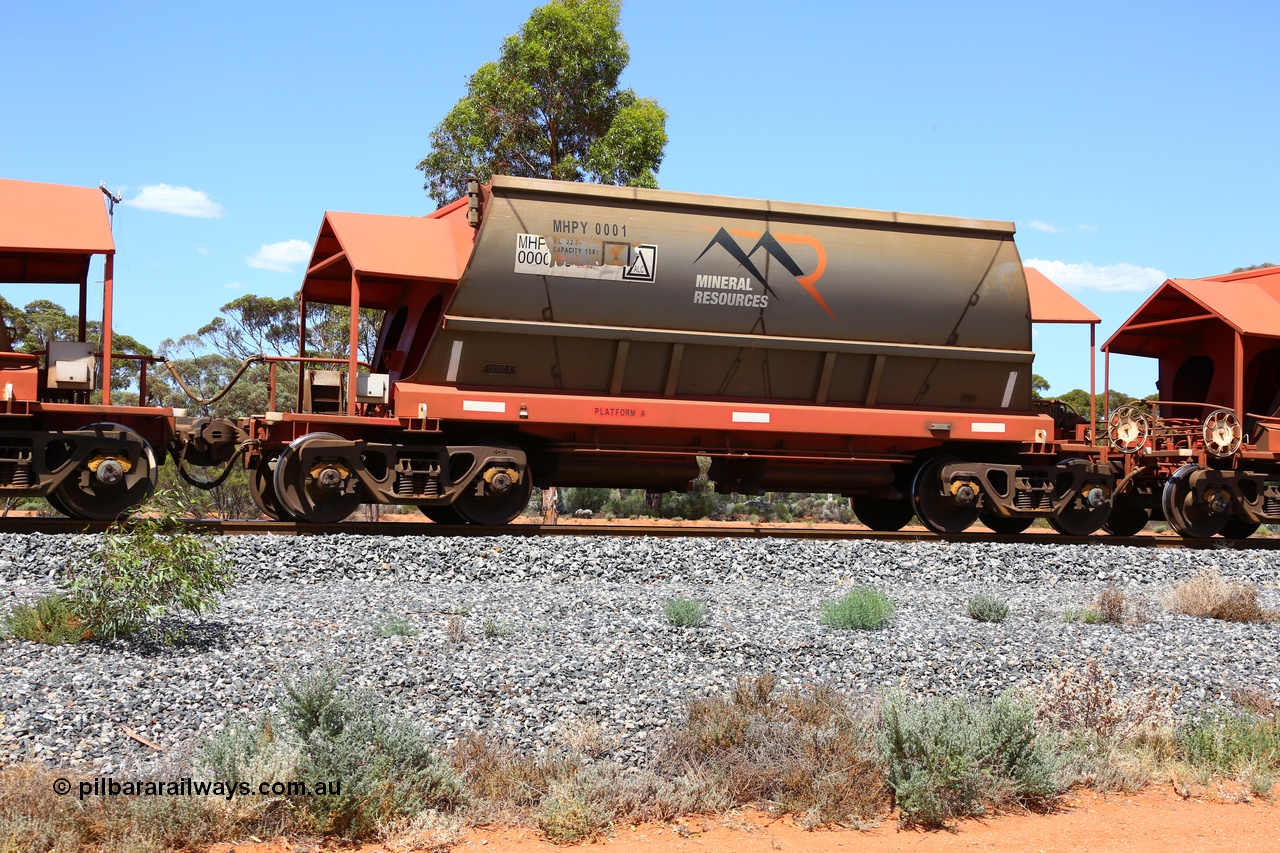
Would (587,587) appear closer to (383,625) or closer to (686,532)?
(383,625)

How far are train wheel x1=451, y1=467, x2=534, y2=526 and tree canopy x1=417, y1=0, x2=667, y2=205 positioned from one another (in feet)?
48.0

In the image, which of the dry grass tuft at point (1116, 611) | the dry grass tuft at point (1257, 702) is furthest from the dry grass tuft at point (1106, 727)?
the dry grass tuft at point (1116, 611)

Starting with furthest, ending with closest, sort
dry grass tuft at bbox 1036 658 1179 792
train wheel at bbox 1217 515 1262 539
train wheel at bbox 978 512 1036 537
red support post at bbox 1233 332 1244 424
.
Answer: train wheel at bbox 1217 515 1262 539, red support post at bbox 1233 332 1244 424, train wheel at bbox 978 512 1036 537, dry grass tuft at bbox 1036 658 1179 792

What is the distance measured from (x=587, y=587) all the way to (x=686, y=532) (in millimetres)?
3707

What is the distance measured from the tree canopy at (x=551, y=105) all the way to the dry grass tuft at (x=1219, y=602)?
18.0 m

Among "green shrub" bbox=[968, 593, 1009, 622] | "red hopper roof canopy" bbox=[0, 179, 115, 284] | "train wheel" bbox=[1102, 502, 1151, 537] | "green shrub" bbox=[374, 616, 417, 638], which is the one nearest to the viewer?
"green shrub" bbox=[374, 616, 417, 638]

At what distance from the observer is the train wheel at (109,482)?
11.0 metres

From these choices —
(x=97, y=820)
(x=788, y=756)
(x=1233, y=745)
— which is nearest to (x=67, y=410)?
(x=97, y=820)

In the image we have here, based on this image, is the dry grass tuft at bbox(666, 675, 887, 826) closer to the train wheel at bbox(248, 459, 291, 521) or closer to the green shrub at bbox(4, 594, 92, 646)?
the green shrub at bbox(4, 594, 92, 646)

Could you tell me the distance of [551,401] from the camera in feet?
41.9

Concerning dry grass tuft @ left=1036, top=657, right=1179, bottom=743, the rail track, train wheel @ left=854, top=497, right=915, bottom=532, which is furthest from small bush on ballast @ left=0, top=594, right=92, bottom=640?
train wheel @ left=854, top=497, right=915, bottom=532

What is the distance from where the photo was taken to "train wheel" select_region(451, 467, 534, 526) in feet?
41.5

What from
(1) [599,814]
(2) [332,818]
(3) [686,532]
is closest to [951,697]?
(1) [599,814]

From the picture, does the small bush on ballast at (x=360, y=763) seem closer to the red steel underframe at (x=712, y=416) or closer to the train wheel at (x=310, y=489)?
the train wheel at (x=310, y=489)
